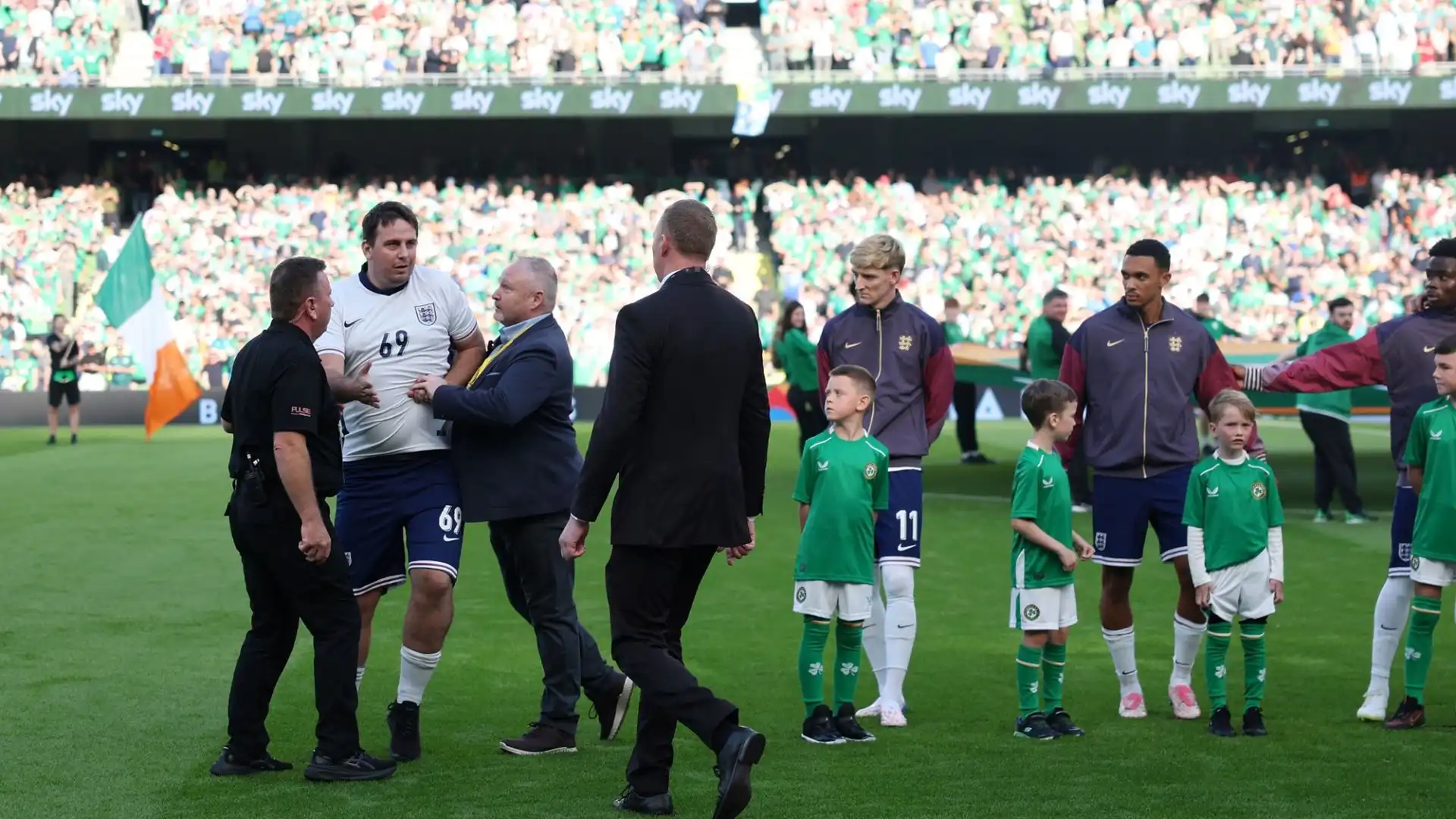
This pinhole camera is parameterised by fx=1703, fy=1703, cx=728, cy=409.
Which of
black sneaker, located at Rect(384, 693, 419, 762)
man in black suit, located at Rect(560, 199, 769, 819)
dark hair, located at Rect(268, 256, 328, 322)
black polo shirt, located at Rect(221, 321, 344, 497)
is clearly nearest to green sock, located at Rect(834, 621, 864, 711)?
man in black suit, located at Rect(560, 199, 769, 819)

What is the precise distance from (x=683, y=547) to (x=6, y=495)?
13.2m

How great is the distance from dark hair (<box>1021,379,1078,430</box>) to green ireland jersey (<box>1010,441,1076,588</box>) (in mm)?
115

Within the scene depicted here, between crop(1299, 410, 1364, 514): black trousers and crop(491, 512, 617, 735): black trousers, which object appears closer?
crop(491, 512, 617, 735): black trousers

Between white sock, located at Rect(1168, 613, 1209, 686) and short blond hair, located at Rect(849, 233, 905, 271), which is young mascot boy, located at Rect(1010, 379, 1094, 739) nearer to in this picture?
white sock, located at Rect(1168, 613, 1209, 686)

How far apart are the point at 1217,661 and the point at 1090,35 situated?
3058 cm

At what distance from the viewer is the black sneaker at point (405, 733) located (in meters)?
6.31

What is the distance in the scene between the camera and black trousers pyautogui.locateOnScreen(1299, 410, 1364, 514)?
46.0ft

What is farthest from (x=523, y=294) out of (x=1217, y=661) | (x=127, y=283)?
(x=127, y=283)

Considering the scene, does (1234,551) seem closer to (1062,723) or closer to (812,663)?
(1062,723)

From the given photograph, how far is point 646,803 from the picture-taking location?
5461 mm

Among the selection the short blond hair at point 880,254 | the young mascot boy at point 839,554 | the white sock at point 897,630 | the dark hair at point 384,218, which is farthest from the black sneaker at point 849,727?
the dark hair at point 384,218

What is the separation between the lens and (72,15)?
3544 cm

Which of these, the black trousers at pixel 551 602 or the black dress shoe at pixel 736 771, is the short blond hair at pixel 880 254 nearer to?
the black trousers at pixel 551 602

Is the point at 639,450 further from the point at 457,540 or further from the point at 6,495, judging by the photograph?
the point at 6,495
